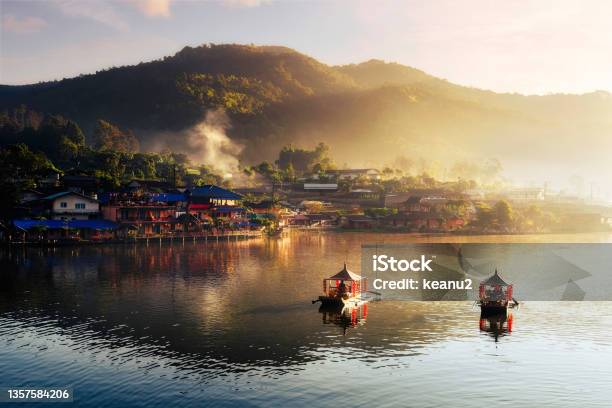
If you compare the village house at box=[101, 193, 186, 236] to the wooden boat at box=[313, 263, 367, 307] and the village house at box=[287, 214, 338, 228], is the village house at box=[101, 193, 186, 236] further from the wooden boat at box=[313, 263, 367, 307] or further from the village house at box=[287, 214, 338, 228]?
the wooden boat at box=[313, 263, 367, 307]

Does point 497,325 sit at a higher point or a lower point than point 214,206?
lower

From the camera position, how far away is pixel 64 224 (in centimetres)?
10200

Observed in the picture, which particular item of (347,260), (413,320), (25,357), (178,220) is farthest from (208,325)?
(178,220)

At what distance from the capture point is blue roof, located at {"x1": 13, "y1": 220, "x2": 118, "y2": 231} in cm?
9862

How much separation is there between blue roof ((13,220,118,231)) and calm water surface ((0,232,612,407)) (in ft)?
106

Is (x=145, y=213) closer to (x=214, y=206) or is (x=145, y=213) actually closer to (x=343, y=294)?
(x=214, y=206)

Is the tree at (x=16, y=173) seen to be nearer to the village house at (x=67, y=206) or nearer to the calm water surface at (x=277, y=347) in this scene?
the village house at (x=67, y=206)

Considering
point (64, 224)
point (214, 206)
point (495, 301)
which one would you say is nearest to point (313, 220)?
point (214, 206)

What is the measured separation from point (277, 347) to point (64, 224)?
7385 centimetres

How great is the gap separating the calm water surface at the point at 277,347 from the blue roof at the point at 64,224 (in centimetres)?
3232

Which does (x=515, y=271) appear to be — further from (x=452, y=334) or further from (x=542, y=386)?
(x=542, y=386)

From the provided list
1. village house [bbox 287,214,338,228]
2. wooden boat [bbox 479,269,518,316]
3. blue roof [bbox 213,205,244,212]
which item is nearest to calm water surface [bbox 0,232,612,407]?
wooden boat [bbox 479,269,518,316]

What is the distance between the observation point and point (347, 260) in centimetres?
8719

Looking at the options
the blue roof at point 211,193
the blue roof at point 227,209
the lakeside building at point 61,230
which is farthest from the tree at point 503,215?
the lakeside building at point 61,230
